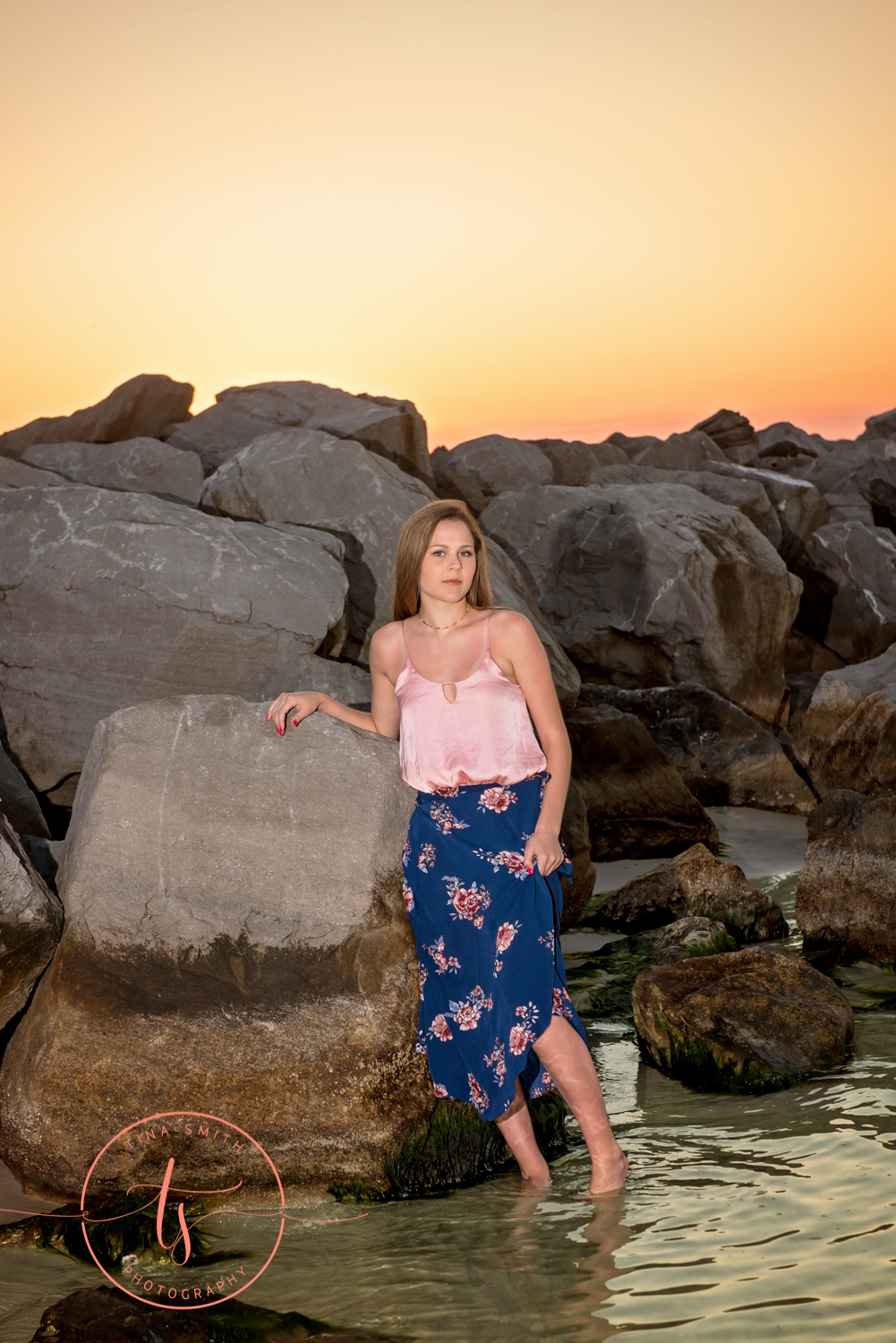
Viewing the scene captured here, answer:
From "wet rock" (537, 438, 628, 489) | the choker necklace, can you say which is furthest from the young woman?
"wet rock" (537, 438, 628, 489)

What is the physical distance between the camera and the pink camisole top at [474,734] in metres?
4.02

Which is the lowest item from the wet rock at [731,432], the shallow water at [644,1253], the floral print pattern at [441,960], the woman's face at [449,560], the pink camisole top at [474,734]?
the shallow water at [644,1253]

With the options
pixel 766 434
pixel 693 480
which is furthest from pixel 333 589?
pixel 766 434

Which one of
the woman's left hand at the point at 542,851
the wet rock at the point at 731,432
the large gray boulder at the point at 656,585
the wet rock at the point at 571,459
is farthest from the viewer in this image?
the wet rock at the point at 731,432

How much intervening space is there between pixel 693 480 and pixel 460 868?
632 inches

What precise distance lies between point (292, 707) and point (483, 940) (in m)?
1.06

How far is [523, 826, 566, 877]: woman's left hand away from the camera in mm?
3900

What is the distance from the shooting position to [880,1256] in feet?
11.2

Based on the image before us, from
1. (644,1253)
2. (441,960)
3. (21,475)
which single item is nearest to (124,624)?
(21,475)

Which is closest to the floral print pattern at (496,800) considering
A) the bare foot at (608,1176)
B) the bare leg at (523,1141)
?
the bare leg at (523,1141)

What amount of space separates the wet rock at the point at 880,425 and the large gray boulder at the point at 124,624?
1196 inches

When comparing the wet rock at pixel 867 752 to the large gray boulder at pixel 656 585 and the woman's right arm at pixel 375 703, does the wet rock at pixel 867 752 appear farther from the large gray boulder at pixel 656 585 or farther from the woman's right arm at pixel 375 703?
the woman's right arm at pixel 375 703

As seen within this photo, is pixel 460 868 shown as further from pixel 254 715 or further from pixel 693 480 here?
pixel 693 480

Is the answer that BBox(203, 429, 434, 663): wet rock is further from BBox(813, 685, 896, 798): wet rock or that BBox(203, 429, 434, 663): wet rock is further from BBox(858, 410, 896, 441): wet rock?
BBox(858, 410, 896, 441): wet rock
